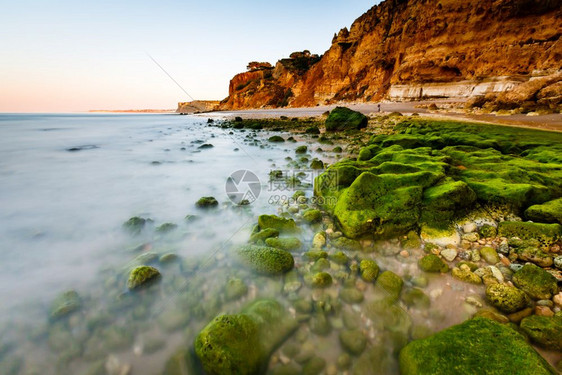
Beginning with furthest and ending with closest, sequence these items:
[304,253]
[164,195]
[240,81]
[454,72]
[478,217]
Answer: [240,81], [454,72], [164,195], [478,217], [304,253]

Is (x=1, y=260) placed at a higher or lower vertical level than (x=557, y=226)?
lower

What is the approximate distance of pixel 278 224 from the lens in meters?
3.48

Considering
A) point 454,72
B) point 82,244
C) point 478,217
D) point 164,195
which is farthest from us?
point 454,72

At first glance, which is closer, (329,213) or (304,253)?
(304,253)

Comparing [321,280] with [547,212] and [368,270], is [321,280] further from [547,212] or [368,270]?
[547,212]

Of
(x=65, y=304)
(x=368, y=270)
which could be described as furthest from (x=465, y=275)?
(x=65, y=304)

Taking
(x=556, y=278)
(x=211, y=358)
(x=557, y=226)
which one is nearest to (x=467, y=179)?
(x=557, y=226)

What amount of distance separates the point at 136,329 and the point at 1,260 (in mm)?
2753

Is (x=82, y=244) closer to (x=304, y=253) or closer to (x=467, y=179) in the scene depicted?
(x=304, y=253)

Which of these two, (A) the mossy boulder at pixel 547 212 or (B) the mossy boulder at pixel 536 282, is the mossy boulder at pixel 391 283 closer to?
(B) the mossy boulder at pixel 536 282

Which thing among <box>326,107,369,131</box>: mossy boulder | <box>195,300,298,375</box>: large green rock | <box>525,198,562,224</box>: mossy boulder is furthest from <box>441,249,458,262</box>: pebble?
<box>326,107,369,131</box>: mossy boulder

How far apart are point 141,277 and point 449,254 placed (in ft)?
11.7

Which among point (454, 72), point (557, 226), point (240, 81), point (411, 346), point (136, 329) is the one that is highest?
point (240, 81)

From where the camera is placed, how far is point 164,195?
5.29 m
